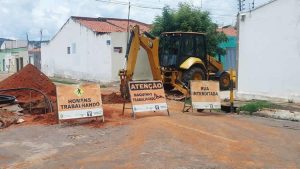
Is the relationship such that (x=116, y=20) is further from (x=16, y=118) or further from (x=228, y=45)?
(x=16, y=118)

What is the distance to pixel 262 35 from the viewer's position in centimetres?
1936

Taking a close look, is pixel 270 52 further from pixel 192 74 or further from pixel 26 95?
pixel 26 95

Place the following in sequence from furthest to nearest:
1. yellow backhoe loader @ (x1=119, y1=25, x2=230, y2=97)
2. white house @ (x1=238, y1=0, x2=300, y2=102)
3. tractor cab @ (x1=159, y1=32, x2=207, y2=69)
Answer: tractor cab @ (x1=159, y1=32, x2=207, y2=69)
yellow backhoe loader @ (x1=119, y1=25, x2=230, y2=97)
white house @ (x1=238, y1=0, x2=300, y2=102)

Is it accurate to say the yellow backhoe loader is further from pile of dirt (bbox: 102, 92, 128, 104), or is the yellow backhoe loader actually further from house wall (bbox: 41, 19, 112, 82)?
house wall (bbox: 41, 19, 112, 82)

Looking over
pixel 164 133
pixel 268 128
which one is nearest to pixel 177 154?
pixel 164 133

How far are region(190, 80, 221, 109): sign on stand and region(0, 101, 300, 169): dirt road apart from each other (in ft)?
6.05

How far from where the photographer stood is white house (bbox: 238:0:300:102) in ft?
59.1

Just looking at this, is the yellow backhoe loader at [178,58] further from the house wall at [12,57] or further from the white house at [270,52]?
the house wall at [12,57]

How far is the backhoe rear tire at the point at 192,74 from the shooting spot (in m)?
21.0

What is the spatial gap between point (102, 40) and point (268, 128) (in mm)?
22000

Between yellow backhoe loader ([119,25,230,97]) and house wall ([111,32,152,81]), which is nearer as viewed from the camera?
yellow backhoe loader ([119,25,230,97])

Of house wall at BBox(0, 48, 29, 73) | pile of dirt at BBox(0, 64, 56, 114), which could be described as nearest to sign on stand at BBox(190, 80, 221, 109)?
pile of dirt at BBox(0, 64, 56, 114)

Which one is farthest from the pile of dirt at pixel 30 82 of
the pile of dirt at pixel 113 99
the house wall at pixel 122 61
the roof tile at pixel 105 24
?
the roof tile at pixel 105 24

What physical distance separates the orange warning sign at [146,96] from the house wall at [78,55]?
58.7 feet
